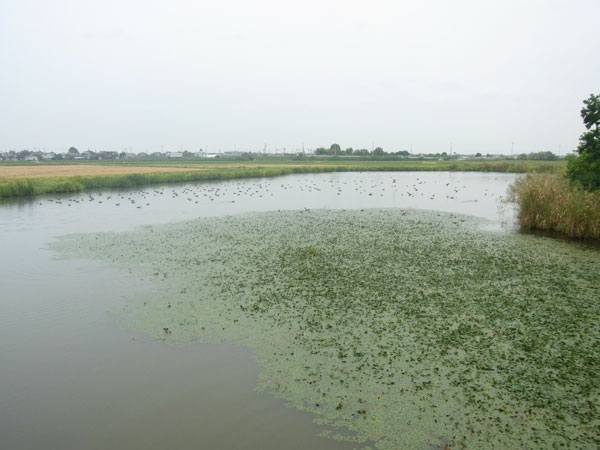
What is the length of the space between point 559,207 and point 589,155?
2.95 metres

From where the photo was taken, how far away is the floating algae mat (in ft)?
22.3

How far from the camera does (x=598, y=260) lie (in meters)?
16.3

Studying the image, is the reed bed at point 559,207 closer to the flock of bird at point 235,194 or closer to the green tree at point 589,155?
the green tree at point 589,155

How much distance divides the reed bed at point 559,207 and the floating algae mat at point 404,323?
Answer: 2256mm

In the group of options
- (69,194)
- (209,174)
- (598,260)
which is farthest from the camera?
(209,174)

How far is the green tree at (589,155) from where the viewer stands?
18.1 meters

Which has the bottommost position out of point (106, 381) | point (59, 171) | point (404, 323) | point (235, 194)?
point (106, 381)

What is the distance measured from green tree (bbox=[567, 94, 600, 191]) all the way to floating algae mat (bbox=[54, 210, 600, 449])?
3403 millimetres

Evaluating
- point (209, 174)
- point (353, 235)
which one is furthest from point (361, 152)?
point (353, 235)

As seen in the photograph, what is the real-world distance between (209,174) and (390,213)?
36.0 m

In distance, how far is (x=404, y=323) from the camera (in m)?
10.3

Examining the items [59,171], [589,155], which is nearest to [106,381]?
[589,155]

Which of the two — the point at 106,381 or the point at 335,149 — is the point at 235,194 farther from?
the point at 335,149

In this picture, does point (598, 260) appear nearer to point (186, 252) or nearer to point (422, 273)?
point (422, 273)
